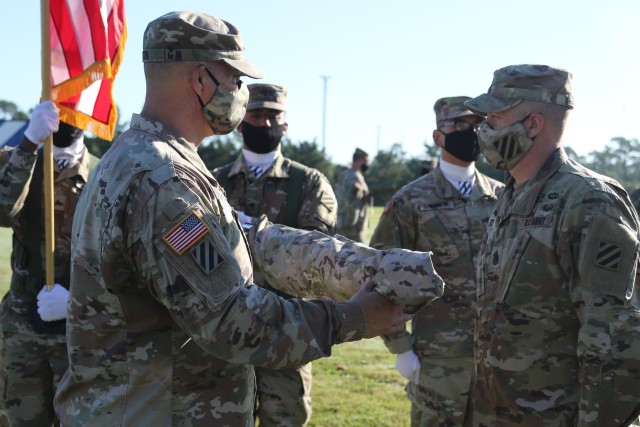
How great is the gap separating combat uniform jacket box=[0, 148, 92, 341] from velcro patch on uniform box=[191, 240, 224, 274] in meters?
2.85

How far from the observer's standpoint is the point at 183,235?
2.34m

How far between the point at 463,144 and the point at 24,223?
3.08 meters

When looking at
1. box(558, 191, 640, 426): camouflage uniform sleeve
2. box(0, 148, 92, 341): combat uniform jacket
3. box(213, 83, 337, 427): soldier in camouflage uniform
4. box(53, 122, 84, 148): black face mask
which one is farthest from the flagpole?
box(558, 191, 640, 426): camouflage uniform sleeve

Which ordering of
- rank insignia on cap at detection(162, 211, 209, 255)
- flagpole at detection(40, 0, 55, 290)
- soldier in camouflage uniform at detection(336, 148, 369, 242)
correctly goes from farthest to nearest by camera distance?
soldier in camouflage uniform at detection(336, 148, 369, 242) → flagpole at detection(40, 0, 55, 290) → rank insignia on cap at detection(162, 211, 209, 255)

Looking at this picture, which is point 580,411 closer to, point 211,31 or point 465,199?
point 211,31

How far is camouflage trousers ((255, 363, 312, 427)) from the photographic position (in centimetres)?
502

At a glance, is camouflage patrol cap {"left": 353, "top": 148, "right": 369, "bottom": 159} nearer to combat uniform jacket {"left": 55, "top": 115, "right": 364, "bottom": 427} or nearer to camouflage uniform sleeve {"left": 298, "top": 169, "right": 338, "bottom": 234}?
camouflage uniform sleeve {"left": 298, "top": 169, "right": 338, "bottom": 234}

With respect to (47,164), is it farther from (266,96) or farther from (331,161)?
(331,161)

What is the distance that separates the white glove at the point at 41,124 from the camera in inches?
186

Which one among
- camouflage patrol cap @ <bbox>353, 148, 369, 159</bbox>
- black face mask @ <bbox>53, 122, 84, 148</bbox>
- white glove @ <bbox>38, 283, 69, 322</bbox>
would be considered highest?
black face mask @ <bbox>53, 122, 84, 148</bbox>

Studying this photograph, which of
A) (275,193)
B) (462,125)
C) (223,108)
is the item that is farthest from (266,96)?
(223,108)

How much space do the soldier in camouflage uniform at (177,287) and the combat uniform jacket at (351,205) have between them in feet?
49.1

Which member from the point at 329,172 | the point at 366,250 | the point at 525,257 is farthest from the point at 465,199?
the point at 329,172

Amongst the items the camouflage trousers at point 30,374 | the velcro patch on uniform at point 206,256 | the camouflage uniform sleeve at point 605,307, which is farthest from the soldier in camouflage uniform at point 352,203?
the velcro patch on uniform at point 206,256
